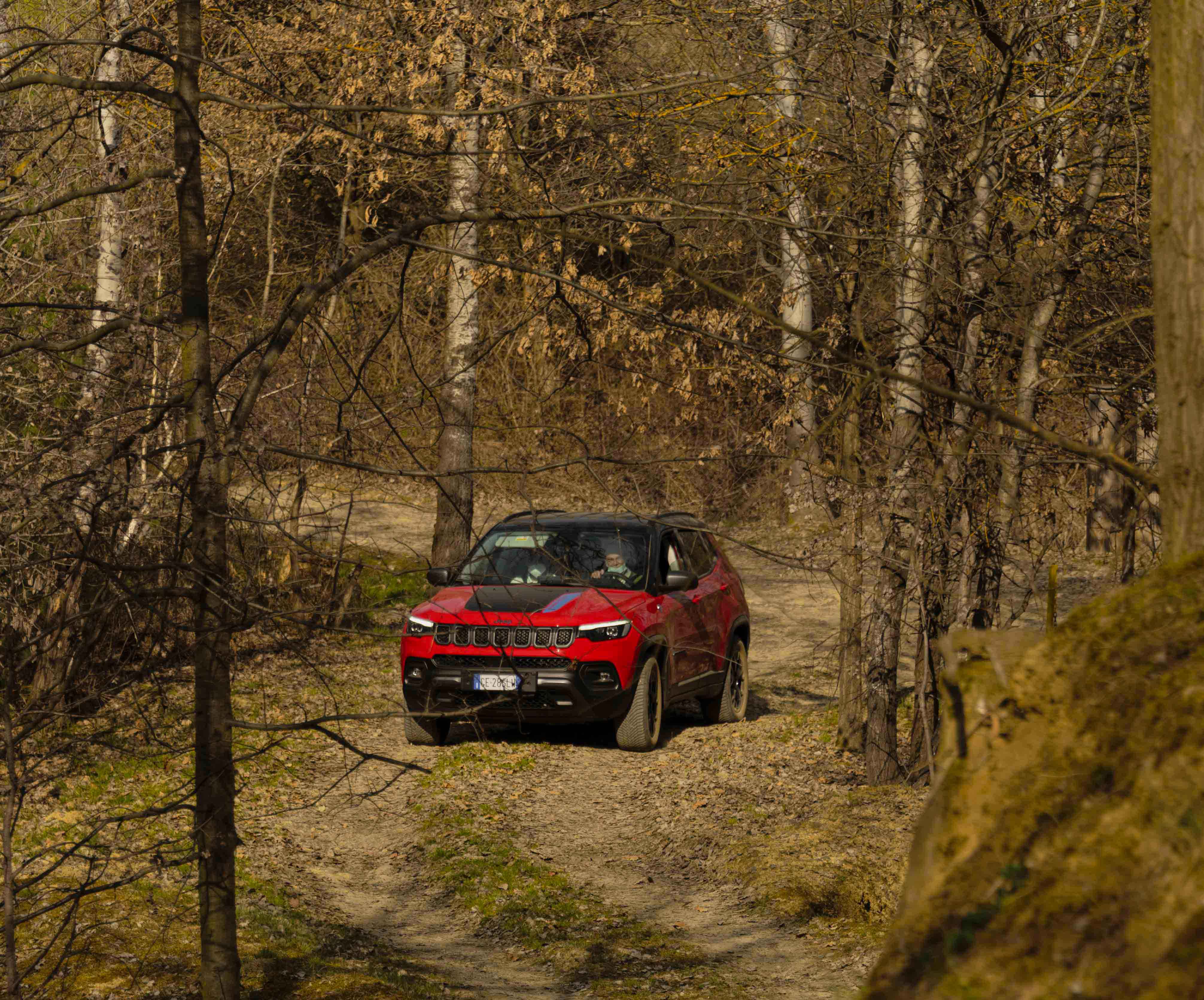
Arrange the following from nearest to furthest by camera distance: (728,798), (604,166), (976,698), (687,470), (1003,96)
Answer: (976,698) → (1003,96) → (728,798) → (604,166) → (687,470)

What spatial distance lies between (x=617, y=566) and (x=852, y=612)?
196 cm

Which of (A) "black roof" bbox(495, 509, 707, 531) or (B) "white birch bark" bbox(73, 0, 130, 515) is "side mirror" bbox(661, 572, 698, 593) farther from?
(B) "white birch bark" bbox(73, 0, 130, 515)

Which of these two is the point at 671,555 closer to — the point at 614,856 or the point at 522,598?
the point at 522,598

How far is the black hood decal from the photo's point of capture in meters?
10.3

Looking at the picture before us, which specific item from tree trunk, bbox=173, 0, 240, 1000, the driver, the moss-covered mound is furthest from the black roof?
the moss-covered mound

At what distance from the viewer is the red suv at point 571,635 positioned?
10.4 m

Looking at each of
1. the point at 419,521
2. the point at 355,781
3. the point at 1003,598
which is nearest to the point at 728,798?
the point at 355,781

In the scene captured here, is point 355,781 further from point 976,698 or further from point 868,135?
point 976,698

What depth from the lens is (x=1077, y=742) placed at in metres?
2.28

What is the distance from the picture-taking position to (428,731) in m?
10.7

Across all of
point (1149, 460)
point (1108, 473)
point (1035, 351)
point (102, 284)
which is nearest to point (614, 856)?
point (1035, 351)

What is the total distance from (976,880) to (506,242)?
71.1ft

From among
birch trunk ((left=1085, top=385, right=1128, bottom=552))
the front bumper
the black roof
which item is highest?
birch trunk ((left=1085, top=385, right=1128, bottom=552))

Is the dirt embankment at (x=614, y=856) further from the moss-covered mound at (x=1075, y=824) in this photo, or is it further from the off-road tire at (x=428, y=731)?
the moss-covered mound at (x=1075, y=824)
